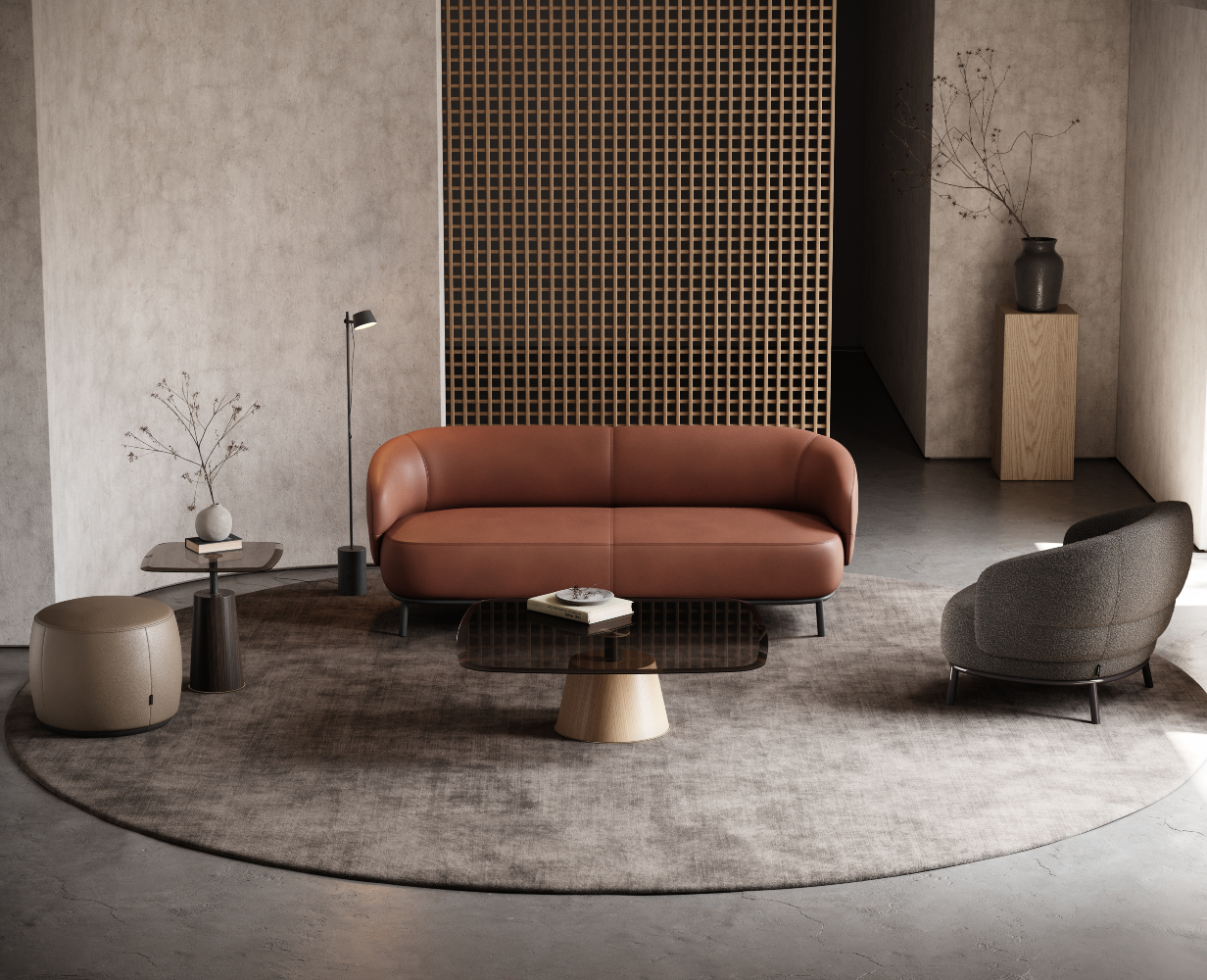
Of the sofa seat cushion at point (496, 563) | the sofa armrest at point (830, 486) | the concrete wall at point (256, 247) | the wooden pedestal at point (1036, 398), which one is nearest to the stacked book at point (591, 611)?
the sofa seat cushion at point (496, 563)

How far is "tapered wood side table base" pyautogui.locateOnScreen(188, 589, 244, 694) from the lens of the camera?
5.21 m

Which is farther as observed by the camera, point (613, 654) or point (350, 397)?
point (350, 397)

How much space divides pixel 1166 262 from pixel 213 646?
235 inches

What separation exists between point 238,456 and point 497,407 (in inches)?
91.3

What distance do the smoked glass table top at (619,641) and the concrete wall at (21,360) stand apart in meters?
1.93

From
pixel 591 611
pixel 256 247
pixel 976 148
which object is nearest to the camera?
pixel 591 611

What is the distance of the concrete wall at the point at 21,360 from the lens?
5.45 meters

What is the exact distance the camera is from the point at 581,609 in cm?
480

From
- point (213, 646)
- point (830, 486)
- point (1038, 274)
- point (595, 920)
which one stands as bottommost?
point (595, 920)

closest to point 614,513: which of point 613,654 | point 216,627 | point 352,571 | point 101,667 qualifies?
point 352,571

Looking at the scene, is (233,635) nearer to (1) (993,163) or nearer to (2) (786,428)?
(2) (786,428)

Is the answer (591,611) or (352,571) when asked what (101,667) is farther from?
(352,571)

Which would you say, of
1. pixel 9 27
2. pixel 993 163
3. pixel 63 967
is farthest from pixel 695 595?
pixel 993 163

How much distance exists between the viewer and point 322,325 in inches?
269
